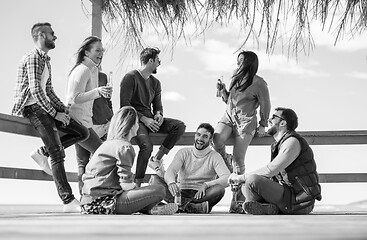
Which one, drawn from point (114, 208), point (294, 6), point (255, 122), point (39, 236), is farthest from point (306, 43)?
point (39, 236)

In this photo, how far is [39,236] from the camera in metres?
2.22

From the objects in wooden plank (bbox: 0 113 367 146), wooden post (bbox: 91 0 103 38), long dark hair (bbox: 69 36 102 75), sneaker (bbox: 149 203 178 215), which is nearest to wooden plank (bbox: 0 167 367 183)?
wooden plank (bbox: 0 113 367 146)

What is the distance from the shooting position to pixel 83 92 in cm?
561

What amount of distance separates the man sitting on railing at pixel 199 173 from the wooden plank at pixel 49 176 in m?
1.24

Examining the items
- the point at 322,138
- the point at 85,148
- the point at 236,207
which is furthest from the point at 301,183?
the point at 322,138

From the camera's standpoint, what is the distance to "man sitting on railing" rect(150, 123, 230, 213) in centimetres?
546

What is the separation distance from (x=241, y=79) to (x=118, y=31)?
49.1 inches

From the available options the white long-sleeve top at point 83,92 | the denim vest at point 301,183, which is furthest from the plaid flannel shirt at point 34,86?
the denim vest at point 301,183

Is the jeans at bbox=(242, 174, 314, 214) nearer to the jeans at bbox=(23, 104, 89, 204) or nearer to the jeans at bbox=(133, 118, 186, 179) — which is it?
the jeans at bbox=(133, 118, 186, 179)

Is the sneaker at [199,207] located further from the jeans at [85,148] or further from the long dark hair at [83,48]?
the long dark hair at [83,48]

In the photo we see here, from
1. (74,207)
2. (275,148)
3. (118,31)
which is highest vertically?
(118,31)

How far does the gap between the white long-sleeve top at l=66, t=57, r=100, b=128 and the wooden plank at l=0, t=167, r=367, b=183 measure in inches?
29.7

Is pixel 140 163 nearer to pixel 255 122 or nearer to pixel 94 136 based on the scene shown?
pixel 94 136

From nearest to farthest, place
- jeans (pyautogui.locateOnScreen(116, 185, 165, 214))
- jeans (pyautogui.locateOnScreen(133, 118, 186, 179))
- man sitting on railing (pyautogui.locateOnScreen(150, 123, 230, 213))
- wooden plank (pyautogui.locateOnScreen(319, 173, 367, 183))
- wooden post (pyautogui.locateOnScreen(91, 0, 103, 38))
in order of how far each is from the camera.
Result: jeans (pyautogui.locateOnScreen(116, 185, 165, 214)) → man sitting on railing (pyautogui.locateOnScreen(150, 123, 230, 213)) → jeans (pyautogui.locateOnScreen(133, 118, 186, 179)) → wooden post (pyautogui.locateOnScreen(91, 0, 103, 38)) → wooden plank (pyautogui.locateOnScreen(319, 173, 367, 183))
